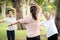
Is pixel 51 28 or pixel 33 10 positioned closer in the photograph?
pixel 33 10

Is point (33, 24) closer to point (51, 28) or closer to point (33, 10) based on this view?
point (33, 10)

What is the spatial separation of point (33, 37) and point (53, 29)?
869 mm

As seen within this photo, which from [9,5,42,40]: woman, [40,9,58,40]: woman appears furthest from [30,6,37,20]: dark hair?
[40,9,58,40]: woman

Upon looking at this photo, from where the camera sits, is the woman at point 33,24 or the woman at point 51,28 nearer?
the woman at point 33,24

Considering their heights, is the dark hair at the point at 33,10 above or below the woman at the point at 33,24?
above

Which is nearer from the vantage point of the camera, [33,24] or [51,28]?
[33,24]

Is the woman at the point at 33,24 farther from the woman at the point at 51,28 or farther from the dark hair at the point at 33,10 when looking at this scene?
the woman at the point at 51,28

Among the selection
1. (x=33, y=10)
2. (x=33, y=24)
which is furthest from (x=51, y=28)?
(x=33, y=10)

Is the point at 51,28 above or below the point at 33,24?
below

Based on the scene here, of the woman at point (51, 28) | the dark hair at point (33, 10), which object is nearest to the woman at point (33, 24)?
the dark hair at point (33, 10)

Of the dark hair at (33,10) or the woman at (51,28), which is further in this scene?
the woman at (51,28)

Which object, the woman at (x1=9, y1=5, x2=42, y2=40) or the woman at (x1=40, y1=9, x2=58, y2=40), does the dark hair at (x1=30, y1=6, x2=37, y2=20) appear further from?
the woman at (x1=40, y1=9, x2=58, y2=40)

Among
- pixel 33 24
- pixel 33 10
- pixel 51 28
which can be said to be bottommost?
pixel 51 28

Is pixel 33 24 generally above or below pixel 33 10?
below
